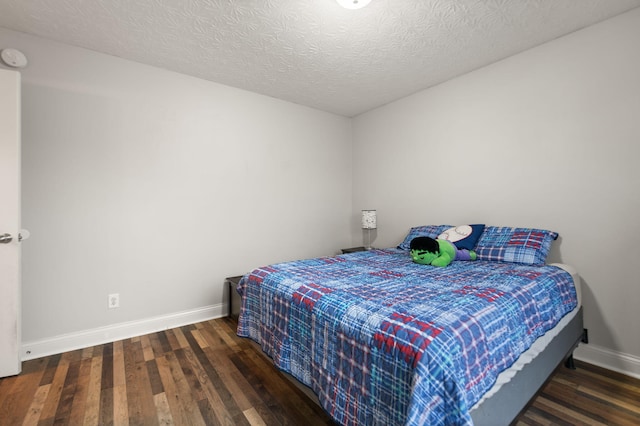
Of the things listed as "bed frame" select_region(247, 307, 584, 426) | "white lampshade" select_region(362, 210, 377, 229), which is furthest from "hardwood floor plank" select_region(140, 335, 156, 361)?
"white lampshade" select_region(362, 210, 377, 229)

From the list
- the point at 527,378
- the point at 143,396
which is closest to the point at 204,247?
the point at 143,396

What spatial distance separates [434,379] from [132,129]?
9.91ft

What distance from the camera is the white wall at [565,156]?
79.8 inches

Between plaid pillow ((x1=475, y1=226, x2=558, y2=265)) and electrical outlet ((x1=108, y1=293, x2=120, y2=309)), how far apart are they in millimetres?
3211

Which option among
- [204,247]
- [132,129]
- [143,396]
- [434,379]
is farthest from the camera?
[204,247]

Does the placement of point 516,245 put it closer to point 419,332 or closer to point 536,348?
point 536,348

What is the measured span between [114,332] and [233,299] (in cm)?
104

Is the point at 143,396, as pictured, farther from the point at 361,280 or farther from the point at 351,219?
the point at 351,219

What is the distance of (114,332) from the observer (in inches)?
99.5

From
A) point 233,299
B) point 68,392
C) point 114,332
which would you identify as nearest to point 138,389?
point 68,392

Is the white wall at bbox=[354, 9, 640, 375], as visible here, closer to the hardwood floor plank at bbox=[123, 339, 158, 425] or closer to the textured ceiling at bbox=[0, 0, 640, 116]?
the textured ceiling at bbox=[0, 0, 640, 116]

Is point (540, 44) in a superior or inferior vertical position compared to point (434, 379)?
superior

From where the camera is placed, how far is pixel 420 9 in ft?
6.40

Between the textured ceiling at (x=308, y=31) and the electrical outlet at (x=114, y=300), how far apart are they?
2146mm
